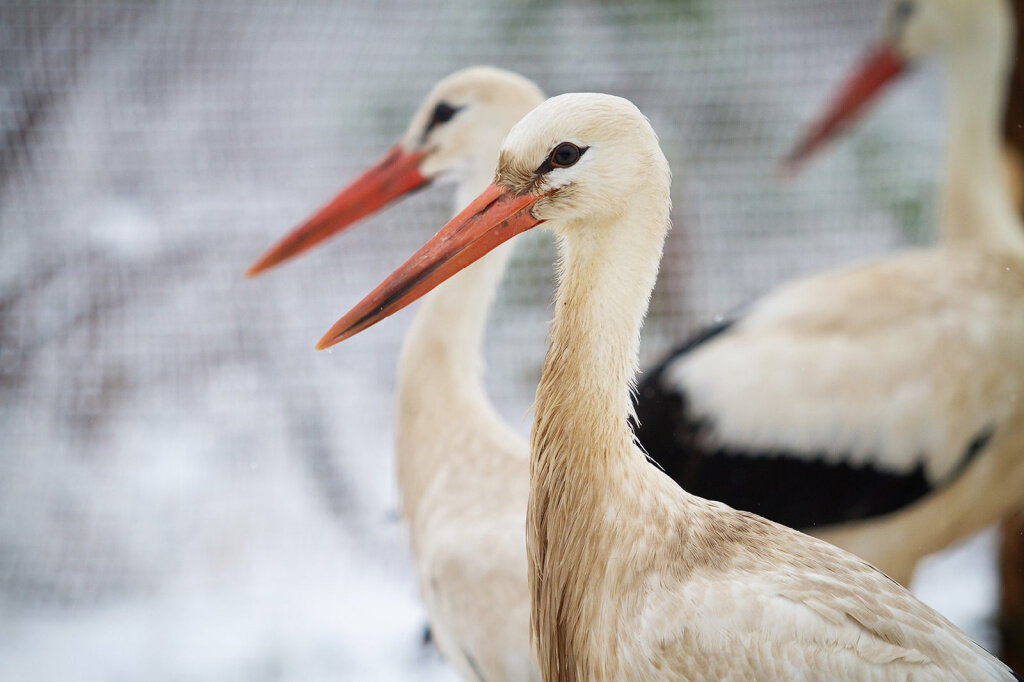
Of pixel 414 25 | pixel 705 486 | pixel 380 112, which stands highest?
pixel 414 25

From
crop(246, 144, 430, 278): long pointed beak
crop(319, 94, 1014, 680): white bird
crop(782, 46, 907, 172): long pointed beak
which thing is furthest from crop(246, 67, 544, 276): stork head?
crop(782, 46, 907, 172): long pointed beak

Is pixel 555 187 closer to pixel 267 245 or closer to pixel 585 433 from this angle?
pixel 585 433

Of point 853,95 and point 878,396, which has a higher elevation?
point 853,95

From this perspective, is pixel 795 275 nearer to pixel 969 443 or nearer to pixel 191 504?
pixel 969 443

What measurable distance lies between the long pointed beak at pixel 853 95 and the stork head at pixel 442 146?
1.61 ft

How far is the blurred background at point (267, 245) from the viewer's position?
1.41m

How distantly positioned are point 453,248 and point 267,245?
0.73 meters

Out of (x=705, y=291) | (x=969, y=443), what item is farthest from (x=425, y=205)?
(x=969, y=443)

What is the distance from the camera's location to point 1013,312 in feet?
4.21

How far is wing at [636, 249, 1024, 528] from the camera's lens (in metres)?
1.22

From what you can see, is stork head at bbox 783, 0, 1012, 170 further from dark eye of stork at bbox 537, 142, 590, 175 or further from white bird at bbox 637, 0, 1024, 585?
dark eye of stork at bbox 537, 142, 590, 175

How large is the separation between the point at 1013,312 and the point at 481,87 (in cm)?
81

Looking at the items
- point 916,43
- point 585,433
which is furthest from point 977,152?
point 585,433

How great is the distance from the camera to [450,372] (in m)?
1.16
